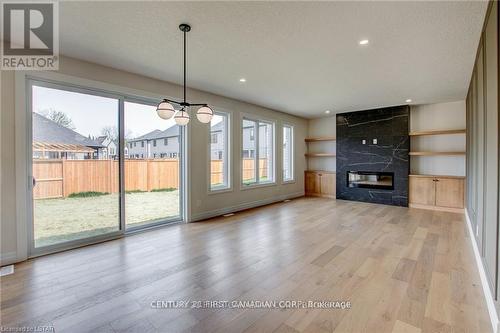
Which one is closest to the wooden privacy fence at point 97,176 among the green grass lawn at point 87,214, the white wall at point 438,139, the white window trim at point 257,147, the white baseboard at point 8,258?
the green grass lawn at point 87,214

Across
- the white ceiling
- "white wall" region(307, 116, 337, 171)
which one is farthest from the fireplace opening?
the white ceiling

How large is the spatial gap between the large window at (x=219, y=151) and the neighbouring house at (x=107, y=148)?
1.99 meters

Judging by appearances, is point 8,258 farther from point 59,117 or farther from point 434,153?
point 434,153

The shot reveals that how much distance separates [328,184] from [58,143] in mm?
7080

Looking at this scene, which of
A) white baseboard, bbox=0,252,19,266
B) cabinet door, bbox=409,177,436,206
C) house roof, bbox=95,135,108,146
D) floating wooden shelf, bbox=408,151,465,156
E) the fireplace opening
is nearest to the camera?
white baseboard, bbox=0,252,19,266

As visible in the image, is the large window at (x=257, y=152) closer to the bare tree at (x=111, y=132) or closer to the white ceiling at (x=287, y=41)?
the white ceiling at (x=287, y=41)

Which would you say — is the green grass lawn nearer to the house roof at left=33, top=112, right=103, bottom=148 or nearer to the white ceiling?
the house roof at left=33, top=112, right=103, bottom=148

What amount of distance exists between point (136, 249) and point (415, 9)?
4360 millimetres

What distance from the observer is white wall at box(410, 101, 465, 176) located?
599 cm

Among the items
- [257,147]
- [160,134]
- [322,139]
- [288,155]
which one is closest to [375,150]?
[322,139]

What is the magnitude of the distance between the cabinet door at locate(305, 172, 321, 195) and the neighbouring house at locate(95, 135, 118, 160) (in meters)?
6.24

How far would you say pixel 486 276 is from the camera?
7.75 feet

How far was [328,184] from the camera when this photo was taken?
316 inches

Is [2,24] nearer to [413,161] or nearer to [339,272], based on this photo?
[339,272]
